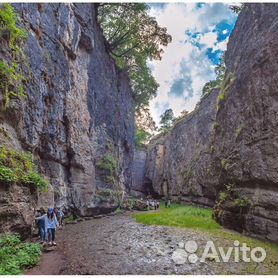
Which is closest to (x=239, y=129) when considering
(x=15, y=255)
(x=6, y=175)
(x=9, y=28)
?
(x=6, y=175)

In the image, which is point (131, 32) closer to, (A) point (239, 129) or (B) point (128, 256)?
(A) point (239, 129)

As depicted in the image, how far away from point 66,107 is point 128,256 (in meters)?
13.1

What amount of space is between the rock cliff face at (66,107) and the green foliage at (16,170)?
749 millimetres

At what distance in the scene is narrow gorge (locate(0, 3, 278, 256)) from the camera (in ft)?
34.5

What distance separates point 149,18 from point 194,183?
1950 centimetres

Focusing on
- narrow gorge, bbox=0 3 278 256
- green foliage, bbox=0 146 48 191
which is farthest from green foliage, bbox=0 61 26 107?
green foliage, bbox=0 146 48 191

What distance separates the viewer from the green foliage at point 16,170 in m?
8.57

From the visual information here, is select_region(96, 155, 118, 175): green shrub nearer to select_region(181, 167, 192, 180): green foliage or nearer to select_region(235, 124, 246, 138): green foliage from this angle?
select_region(181, 167, 192, 180): green foliage

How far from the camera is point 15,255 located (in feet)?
23.7

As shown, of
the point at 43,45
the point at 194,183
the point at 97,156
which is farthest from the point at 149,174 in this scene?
the point at 43,45

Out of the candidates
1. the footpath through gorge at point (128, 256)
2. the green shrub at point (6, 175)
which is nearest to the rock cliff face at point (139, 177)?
the footpath through gorge at point (128, 256)

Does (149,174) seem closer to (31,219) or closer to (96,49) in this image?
Answer: (96,49)

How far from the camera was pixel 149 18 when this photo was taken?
87.8 ft

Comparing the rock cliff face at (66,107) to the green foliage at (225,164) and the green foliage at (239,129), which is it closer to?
the green foliage at (225,164)
